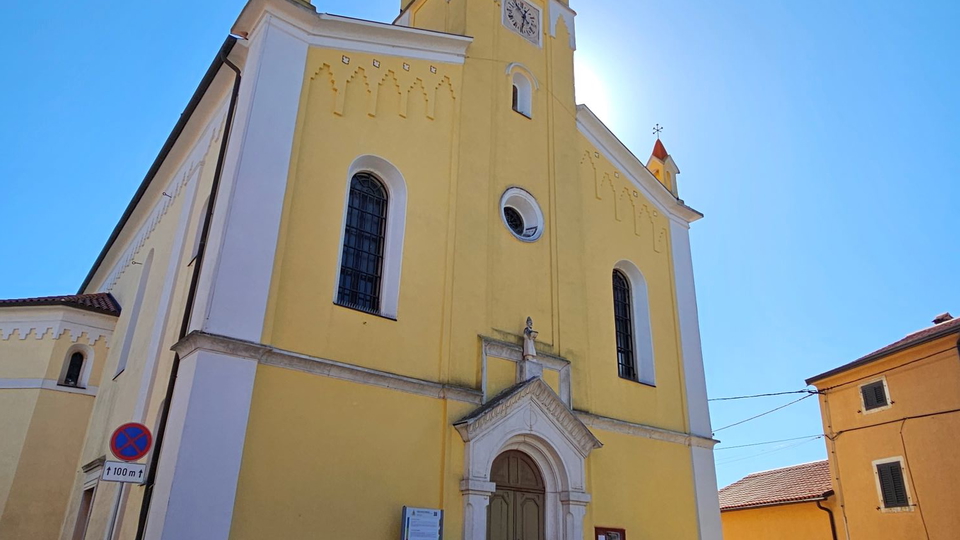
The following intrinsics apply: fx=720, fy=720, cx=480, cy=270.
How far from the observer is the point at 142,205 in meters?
16.4

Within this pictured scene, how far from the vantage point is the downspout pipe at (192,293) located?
8.38 m

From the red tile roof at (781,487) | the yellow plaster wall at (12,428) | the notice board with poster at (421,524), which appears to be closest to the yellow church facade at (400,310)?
the notice board with poster at (421,524)

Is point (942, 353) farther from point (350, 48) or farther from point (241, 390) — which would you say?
point (241, 390)

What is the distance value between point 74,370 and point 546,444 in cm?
1086

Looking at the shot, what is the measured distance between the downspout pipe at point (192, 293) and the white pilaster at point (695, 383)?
952 cm

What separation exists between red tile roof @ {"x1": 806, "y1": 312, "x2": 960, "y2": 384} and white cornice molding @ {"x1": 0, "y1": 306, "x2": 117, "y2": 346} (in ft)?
63.5

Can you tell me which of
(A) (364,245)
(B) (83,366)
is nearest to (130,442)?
(A) (364,245)

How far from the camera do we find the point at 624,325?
1457 cm

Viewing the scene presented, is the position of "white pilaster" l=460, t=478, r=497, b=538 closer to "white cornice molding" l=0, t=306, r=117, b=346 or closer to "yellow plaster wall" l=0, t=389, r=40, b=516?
"yellow plaster wall" l=0, t=389, r=40, b=516

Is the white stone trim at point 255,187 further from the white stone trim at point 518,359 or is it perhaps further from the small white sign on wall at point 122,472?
the white stone trim at point 518,359

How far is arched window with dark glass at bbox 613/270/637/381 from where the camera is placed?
14.1 meters

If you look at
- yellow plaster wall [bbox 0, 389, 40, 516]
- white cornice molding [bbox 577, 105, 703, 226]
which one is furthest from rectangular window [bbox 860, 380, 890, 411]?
yellow plaster wall [bbox 0, 389, 40, 516]

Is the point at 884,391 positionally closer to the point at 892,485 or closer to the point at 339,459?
the point at 892,485

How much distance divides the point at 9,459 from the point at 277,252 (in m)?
9.02
